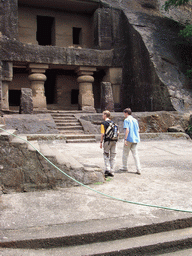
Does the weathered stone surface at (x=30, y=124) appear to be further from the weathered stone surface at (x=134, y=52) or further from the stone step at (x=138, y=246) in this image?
the stone step at (x=138, y=246)

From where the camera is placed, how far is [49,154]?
359 cm

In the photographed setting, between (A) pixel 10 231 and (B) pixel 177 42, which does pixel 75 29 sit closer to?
(B) pixel 177 42

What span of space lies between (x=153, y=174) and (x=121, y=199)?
1.47 meters

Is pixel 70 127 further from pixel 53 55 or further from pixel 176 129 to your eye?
pixel 53 55

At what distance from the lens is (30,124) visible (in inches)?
332

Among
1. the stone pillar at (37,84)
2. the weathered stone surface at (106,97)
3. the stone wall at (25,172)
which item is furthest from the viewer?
the stone pillar at (37,84)

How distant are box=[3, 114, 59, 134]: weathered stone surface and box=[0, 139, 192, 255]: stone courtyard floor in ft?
15.4

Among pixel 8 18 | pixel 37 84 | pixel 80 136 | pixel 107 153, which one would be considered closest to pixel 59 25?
pixel 8 18

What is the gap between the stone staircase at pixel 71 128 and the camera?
804 cm

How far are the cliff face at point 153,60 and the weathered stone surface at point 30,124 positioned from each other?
5.56 m

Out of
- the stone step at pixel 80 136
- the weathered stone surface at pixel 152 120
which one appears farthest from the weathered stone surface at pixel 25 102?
the stone step at pixel 80 136

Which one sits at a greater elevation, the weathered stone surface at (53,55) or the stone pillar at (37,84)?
the weathered stone surface at (53,55)

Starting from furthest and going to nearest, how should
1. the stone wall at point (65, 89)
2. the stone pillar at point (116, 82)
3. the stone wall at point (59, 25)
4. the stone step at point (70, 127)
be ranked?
1. the stone wall at point (65, 89)
2. the stone wall at point (59, 25)
3. the stone pillar at point (116, 82)
4. the stone step at point (70, 127)

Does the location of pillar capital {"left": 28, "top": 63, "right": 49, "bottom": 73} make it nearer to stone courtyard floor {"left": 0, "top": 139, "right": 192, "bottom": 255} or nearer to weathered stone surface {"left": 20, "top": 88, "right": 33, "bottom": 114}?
weathered stone surface {"left": 20, "top": 88, "right": 33, "bottom": 114}
